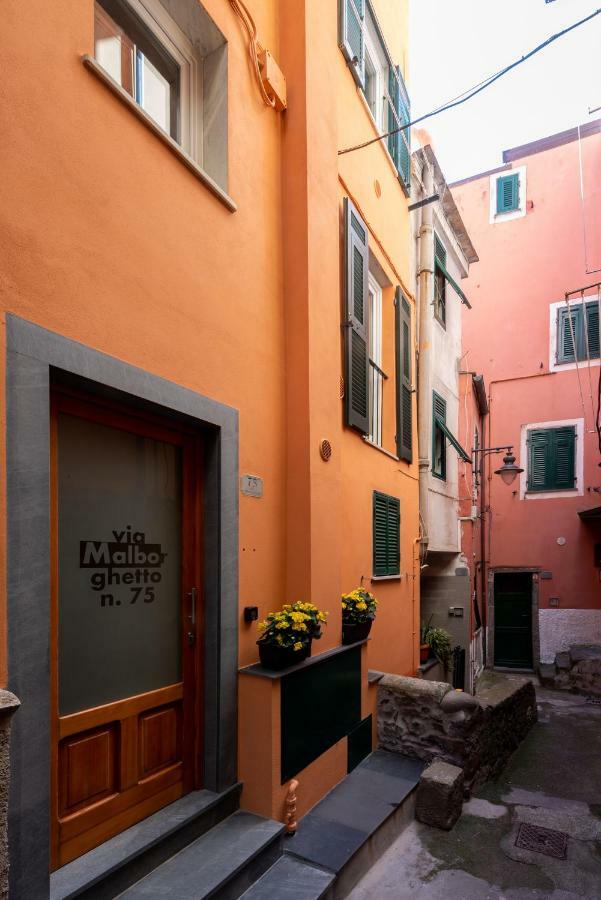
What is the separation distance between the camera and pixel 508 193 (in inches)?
578

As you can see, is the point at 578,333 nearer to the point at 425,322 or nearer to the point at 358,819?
the point at 425,322

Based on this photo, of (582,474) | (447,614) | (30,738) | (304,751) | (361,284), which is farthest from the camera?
(582,474)

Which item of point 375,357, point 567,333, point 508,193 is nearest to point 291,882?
point 375,357

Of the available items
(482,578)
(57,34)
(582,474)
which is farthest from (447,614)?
(57,34)

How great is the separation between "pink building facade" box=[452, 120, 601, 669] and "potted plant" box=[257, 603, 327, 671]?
10.1m

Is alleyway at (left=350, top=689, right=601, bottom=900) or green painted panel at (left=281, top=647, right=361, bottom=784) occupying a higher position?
green painted panel at (left=281, top=647, right=361, bottom=784)

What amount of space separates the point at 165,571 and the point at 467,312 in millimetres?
13162

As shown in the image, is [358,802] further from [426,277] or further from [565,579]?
[565,579]

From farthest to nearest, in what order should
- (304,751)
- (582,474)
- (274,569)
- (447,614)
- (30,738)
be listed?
(582,474) < (447,614) < (274,569) < (304,751) < (30,738)

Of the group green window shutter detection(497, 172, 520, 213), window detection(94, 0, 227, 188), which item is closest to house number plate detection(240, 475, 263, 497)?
window detection(94, 0, 227, 188)

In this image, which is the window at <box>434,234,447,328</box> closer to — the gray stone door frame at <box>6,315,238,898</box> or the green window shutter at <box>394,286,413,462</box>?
the green window shutter at <box>394,286,413,462</box>

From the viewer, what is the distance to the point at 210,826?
3.27m

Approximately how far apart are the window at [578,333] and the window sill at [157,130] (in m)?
10.9

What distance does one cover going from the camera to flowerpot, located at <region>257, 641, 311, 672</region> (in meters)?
3.61
